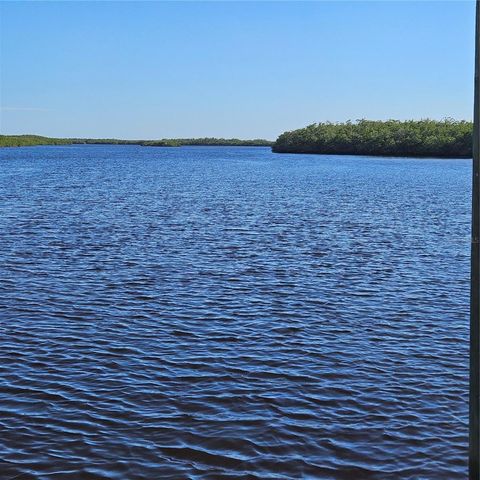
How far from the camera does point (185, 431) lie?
11727 millimetres

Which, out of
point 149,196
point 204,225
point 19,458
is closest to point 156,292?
point 19,458

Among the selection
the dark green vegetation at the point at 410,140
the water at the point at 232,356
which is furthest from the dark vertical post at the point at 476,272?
the dark green vegetation at the point at 410,140

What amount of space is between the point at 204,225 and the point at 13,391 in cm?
2605

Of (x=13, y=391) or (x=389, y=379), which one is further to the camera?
(x=389, y=379)

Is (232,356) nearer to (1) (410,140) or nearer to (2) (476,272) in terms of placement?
(2) (476,272)

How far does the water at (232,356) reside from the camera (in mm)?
10992

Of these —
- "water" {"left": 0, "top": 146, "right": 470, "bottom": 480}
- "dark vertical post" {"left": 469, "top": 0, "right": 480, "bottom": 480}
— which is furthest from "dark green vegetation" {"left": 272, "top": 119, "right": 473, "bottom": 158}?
"dark vertical post" {"left": 469, "top": 0, "right": 480, "bottom": 480}

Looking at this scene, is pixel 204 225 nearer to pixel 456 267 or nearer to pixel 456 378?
pixel 456 267

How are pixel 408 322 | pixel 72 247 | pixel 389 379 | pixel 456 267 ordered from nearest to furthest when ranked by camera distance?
pixel 389 379, pixel 408 322, pixel 456 267, pixel 72 247

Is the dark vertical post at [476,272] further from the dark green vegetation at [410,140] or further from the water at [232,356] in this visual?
the dark green vegetation at [410,140]

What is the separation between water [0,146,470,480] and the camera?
11.0m

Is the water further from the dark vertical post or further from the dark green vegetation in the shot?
the dark green vegetation

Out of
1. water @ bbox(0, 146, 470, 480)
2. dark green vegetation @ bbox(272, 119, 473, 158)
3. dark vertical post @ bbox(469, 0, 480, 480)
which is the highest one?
dark green vegetation @ bbox(272, 119, 473, 158)

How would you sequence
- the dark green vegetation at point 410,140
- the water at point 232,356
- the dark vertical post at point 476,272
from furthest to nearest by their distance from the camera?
the dark green vegetation at point 410,140 < the water at point 232,356 < the dark vertical post at point 476,272
